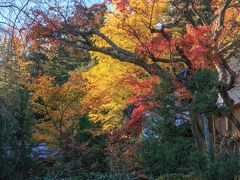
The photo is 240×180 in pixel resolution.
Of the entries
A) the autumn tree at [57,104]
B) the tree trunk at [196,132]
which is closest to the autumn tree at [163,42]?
the tree trunk at [196,132]

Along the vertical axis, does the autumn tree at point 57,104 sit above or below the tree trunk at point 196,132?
above

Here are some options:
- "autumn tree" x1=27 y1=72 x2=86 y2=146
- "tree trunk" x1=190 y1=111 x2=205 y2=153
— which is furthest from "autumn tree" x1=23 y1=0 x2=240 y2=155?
"autumn tree" x1=27 y1=72 x2=86 y2=146

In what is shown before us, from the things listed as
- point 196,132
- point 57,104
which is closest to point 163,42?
point 196,132

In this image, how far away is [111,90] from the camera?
16.9 metres

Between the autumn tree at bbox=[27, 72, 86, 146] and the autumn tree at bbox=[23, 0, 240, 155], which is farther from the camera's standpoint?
the autumn tree at bbox=[27, 72, 86, 146]

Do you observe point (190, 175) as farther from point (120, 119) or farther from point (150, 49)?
point (120, 119)

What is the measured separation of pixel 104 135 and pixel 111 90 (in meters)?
2.12

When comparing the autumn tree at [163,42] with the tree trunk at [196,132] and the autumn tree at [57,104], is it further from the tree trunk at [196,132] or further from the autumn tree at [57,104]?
the autumn tree at [57,104]

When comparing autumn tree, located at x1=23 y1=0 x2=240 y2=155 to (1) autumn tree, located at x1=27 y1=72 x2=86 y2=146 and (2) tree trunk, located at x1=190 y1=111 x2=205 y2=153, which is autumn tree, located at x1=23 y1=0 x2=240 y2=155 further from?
(1) autumn tree, located at x1=27 y1=72 x2=86 y2=146

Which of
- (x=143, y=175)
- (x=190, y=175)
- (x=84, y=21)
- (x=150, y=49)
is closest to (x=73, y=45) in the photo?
(x=84, y=21)

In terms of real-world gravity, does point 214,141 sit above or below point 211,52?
below

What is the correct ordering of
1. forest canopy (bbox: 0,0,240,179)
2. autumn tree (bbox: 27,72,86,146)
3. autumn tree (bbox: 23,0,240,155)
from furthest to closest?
autumn tree (bbox: 27,72,86,146)
autumn tree (bbox: 23,0,240,155)
forest canopy (bbox: 0,0,240,179)

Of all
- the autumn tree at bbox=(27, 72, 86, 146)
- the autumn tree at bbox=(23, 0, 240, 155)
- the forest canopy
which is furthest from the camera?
the autumn tree at bbox=(27, 72, 86, 146)

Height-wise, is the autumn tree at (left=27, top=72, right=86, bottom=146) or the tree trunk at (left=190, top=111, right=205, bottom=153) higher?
Answer: the autumn tree at (left=27, top=72, right=86, bottom=146)
